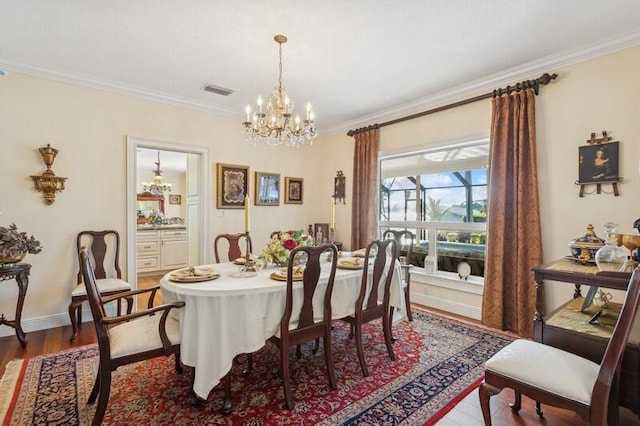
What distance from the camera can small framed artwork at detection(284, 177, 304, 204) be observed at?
526cm

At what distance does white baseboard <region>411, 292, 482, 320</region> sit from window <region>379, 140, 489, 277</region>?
1.28ft

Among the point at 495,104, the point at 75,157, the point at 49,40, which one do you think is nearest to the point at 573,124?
the point at 495,104

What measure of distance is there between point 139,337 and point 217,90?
2.98m

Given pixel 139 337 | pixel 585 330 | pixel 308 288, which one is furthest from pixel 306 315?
pixel 585 330

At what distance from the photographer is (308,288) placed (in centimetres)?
210

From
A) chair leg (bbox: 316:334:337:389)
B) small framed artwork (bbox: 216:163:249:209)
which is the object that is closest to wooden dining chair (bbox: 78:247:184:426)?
chair leg (bbox: 316:334:337:389)

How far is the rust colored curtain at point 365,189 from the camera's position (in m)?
4.67

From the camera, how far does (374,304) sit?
2664 mm


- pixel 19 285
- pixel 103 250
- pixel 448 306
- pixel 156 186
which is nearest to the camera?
pixel 19 285

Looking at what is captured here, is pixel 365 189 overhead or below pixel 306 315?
overhead

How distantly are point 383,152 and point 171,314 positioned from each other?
3.54m

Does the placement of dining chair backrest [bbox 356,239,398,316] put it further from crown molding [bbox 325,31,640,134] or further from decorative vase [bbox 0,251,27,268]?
decorative vase [bbox 0,251,27,268]

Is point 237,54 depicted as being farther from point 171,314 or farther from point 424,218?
point 424,218

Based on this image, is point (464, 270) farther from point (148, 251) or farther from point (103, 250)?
point (148, 251)
